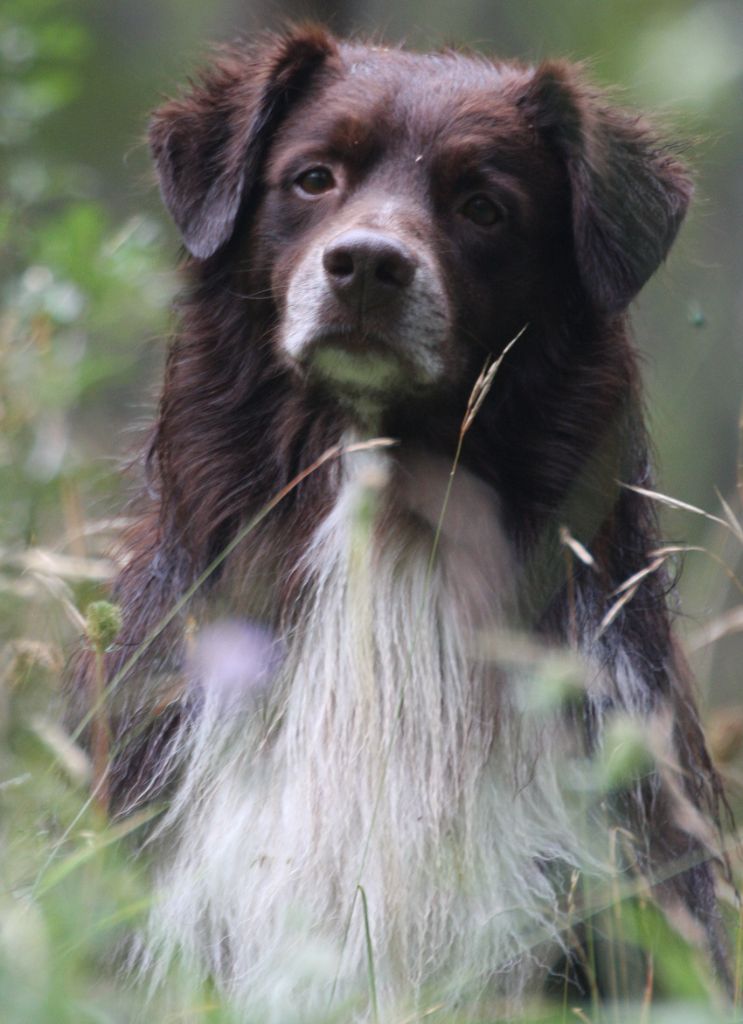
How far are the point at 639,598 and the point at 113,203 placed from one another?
6.48 metres

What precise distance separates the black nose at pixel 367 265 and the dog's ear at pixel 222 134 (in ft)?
1.64

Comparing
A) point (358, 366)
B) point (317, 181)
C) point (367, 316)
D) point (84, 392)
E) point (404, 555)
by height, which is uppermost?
point (317, 181)

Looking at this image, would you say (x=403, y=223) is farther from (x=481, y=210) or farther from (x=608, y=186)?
(x=608, y=186)

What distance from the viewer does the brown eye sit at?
3816 millimetres

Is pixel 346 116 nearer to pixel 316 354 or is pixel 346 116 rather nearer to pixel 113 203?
pixel 316 354

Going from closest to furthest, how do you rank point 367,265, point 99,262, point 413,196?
point 367,265 → point 413,196 → point 99,262

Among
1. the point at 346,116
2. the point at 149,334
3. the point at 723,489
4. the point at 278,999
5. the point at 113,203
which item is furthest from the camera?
the point at 113,203

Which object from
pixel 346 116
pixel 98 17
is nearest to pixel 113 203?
pixel 98 17

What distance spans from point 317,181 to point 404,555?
36.8 inches

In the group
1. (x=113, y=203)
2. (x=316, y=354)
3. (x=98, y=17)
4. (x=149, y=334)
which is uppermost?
(x=316, y=354)

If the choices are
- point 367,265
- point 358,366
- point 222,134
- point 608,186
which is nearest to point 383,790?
point 358,366

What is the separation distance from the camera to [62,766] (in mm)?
3738

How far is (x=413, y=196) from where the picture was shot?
3730 millimetres

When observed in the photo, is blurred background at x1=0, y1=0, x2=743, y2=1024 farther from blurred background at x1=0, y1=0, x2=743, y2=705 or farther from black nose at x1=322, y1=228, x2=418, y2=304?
black nose at x1=322, y1=228, x2=418, y2=304
